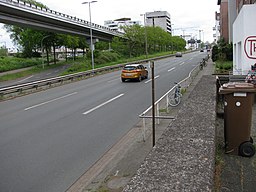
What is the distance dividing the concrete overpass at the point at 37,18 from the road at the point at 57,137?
21391 mm

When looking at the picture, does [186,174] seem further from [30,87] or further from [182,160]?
[30,87]

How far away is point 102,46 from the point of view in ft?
300

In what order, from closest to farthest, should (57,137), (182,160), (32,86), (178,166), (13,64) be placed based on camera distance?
(178,166), (182,160), (57,137), (32,86), (13,64)

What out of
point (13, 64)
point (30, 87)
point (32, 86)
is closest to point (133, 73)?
point (32, 86)

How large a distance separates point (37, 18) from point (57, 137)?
113 feet

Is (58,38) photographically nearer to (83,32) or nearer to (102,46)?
(83,32)

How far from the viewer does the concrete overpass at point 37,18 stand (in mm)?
33362

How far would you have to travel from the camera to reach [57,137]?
915 centimetres

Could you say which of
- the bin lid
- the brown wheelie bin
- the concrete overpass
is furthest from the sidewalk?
the concrete overpass

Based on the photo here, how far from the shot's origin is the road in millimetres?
6258

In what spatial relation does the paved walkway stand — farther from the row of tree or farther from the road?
the row of tree

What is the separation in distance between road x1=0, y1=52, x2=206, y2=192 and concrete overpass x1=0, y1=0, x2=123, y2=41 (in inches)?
842

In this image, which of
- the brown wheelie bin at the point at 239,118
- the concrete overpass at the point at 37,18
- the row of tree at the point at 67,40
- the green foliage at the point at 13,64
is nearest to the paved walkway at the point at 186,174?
the brown wheelie bin at the point at 239,118

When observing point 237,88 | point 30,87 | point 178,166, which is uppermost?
point 237,88
